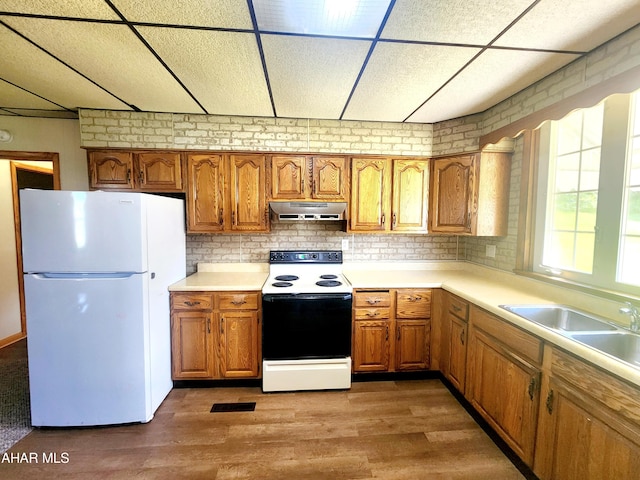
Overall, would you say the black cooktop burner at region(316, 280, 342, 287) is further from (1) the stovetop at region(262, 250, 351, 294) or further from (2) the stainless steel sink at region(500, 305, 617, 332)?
(2) the stainless steel sink at region(500, 305, 617, 332)

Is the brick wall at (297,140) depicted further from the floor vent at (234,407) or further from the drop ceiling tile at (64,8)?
the floor vent at (234,407)

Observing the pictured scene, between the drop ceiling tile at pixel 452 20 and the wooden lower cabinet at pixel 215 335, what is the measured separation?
2101 millimetres

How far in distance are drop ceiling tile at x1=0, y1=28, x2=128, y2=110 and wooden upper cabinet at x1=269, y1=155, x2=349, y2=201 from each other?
149 cm

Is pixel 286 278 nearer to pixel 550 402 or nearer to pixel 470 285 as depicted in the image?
pixel 470 285

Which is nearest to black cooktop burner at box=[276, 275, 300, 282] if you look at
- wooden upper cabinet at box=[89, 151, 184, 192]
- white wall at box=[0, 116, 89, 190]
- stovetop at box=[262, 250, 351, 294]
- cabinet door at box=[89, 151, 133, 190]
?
stovetop at box=[262, 250, 351, 294]

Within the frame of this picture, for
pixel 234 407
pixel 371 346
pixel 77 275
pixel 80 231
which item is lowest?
pixel 234 407

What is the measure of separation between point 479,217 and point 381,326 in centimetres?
136

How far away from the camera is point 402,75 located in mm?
1801

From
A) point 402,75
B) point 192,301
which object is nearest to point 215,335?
point 192,301

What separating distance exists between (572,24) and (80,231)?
312 cm

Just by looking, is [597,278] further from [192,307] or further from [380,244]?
[192,307]

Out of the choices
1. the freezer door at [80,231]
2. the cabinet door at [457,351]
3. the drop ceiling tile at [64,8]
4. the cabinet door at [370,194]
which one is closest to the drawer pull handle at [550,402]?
the cabinet door at [457,351]

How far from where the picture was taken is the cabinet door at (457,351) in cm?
211

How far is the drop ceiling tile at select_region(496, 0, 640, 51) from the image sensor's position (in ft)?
4.00
